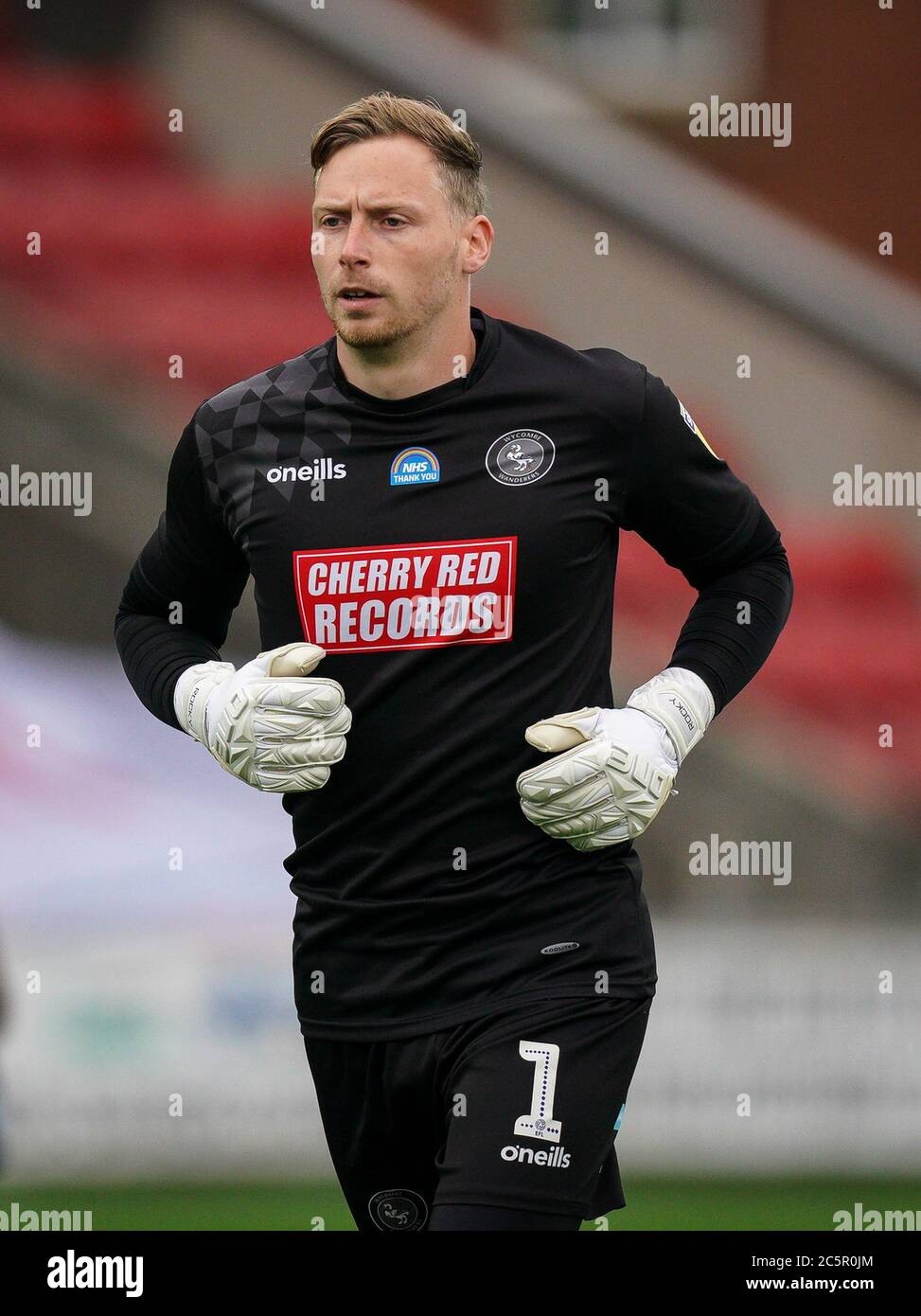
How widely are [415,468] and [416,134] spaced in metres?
0.45

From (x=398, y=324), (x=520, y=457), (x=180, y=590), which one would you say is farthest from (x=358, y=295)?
(x=180, y=590)

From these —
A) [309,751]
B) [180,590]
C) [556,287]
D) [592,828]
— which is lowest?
[592,828]

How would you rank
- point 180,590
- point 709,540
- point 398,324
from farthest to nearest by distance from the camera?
1. point 180,590
2. point 709,540
3. point 398,324

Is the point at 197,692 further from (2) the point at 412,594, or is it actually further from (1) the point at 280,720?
(2) the point at 412,594

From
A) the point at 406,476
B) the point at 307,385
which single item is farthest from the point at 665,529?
the point at 307,385

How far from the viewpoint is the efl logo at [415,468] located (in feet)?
7.62

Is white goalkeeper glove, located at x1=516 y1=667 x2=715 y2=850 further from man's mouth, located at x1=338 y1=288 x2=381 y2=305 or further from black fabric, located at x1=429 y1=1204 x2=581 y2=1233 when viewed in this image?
man's mouth, located at x1=338 y1=288 x2=381 y2=305

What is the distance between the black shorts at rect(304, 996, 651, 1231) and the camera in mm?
2100

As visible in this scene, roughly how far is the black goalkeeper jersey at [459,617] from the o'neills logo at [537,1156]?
177mm

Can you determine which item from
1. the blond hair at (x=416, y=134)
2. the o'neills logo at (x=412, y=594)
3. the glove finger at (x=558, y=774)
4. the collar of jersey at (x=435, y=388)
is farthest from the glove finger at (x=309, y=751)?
the blond hair at (x=416, y=134)

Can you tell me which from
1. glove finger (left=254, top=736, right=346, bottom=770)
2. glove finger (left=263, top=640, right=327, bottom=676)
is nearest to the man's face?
glove finger (left=263, top=640, right=327, bottom=676)

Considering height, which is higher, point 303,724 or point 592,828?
point 303,724

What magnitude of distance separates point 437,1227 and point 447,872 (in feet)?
1.42

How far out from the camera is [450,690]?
2254mm
